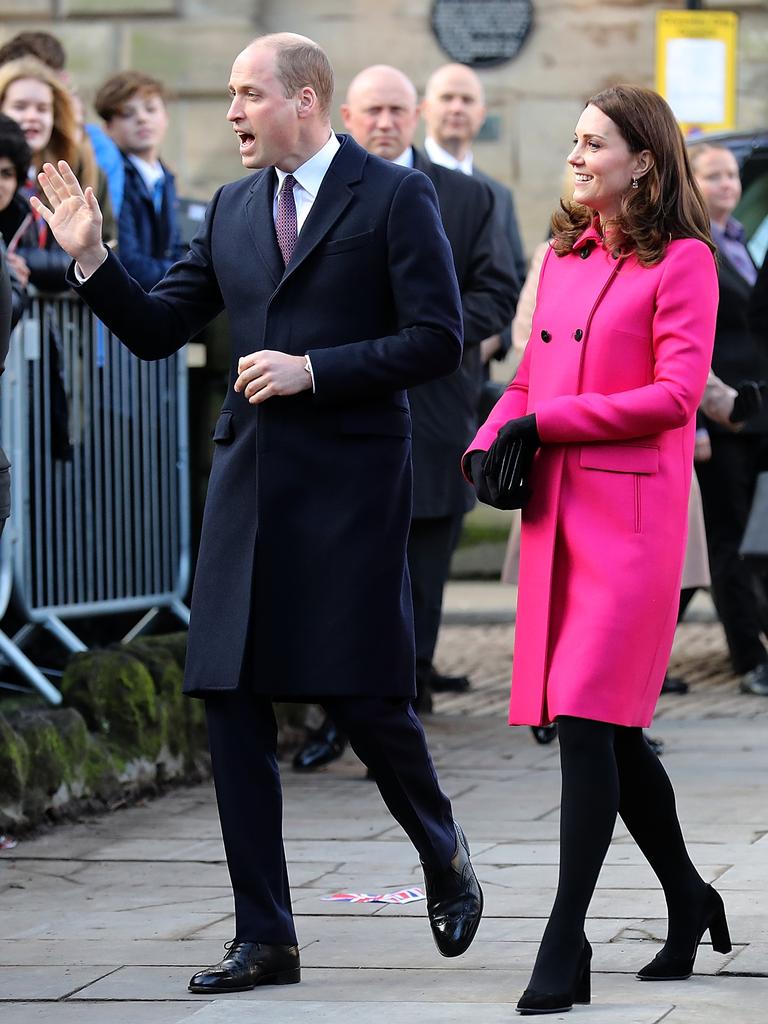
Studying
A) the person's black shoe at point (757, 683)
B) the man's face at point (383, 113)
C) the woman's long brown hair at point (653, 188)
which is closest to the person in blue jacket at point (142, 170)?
the man's face at point (383, 113)

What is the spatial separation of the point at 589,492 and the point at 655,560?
0.62 feet

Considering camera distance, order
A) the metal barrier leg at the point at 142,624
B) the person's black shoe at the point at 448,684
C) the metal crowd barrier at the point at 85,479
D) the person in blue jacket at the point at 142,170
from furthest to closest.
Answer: the person's black shoe at the point at 448,684 → the person in blue jacket at the point at 142,170 → the metal barrier leg at the point at 142,624 → the metal crowd barrier at the point at 85,479

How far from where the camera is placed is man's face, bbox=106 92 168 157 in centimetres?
912

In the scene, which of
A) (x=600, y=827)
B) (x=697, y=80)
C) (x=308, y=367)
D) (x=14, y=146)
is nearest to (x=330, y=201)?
(x=308, y=367)

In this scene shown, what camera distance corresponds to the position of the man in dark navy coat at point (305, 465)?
4906mm

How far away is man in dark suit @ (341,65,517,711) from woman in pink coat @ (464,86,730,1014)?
3193 millimetres

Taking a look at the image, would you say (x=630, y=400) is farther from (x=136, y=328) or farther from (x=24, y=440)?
(x=24, y=440)

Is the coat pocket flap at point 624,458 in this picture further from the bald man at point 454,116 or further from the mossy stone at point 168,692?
the bald man at point 454,116

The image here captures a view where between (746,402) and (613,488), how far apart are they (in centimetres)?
435

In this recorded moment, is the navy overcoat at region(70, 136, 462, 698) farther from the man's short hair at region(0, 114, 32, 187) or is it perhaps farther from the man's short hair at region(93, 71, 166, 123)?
the man's short hair at region(93, 71, 166, 123)

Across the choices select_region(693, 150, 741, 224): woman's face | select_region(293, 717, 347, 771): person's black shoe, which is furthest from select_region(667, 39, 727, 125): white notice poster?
select_region(293, 717, 347, 771): person's black shoe

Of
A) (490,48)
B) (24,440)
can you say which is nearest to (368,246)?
(24,440)

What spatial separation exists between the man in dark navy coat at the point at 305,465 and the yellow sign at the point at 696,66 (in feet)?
26.7

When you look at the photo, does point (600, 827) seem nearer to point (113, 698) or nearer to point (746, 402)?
point (113, 698)
